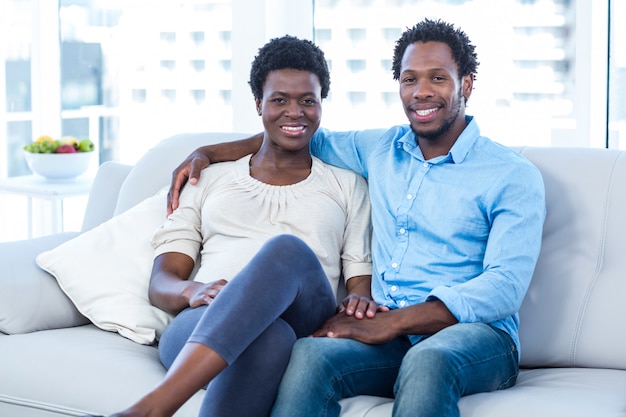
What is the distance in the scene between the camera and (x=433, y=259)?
202 centimetres

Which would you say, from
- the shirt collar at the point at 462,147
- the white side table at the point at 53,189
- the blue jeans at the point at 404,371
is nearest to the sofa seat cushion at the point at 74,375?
the blue jeans at the point at 404,371

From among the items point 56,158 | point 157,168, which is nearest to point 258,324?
point 157,168

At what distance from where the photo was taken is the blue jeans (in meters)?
1.65

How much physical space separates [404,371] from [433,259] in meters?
0.38

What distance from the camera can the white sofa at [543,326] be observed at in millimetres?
1962

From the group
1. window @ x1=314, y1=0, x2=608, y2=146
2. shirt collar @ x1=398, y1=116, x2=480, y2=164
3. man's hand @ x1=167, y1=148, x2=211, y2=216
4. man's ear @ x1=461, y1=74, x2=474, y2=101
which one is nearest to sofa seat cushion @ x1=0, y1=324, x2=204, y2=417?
man's hand @ x1=167, y1=148, x2=211, y2=216

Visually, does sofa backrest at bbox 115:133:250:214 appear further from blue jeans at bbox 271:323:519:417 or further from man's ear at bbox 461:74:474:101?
blue jeans at bbox 271:323:519:417

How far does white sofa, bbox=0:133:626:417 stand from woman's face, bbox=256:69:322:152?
0.52 meters

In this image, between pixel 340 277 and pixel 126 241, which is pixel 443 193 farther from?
pixel 126 241

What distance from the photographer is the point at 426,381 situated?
5.39ft

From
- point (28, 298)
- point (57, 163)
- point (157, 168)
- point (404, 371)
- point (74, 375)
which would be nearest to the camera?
point (404, 371)

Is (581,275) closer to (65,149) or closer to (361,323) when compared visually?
(361,323)

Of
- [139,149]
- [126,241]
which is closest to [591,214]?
[126,241]

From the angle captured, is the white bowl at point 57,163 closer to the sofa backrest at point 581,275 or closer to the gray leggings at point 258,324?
the gray leggings at point 258,324
